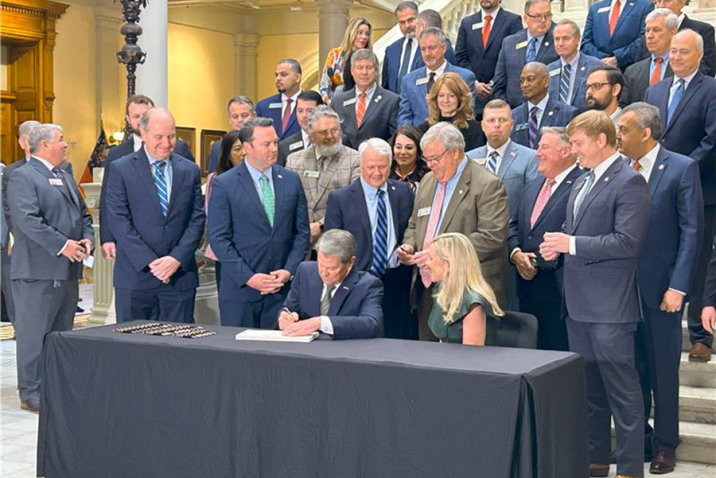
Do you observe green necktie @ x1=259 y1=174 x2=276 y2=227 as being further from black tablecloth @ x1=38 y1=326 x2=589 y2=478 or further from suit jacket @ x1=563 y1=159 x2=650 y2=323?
suit jacket @ x1=563 y1=159 x2=650 y2=323

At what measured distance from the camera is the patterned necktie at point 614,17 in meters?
7.84

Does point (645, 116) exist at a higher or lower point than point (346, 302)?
higher

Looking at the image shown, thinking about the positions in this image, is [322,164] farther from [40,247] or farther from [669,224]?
[669,224]

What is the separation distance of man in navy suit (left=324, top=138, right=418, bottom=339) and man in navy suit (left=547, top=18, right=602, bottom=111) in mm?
1643

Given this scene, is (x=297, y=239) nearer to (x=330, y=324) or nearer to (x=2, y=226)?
(x=330, y=324)

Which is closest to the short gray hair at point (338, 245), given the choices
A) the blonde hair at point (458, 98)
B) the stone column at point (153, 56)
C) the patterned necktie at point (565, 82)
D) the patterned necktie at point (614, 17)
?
the blonde hair at point (458, 98)

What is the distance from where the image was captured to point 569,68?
7035mm

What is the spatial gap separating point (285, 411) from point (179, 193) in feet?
7.01

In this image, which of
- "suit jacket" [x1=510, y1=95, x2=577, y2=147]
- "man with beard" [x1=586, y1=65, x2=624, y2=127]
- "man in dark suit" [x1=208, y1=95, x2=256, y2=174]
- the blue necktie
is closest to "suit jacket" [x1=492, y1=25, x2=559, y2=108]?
"suit jacket" [x1=510, y1=95, x2=577, y2=147]

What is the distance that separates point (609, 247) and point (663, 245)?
0.61m

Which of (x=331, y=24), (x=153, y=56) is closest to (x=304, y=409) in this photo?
(x=153, y=56)

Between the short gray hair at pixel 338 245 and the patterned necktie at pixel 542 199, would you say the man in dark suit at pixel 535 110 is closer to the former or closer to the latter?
the patterned necktie at pixel 542 199

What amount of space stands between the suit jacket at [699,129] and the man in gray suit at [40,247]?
3.70 meters

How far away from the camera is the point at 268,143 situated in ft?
19.2
